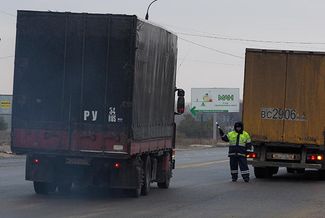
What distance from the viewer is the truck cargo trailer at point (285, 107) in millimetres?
20594

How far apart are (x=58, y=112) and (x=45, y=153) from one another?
809 millimetres

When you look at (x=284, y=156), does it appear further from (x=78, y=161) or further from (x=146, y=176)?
(x=78, y=161)

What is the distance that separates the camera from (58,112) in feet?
46.2

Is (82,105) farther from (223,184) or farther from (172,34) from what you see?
(223,184)

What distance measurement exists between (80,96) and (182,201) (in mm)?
2843

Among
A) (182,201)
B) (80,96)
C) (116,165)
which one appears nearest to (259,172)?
(182,201)

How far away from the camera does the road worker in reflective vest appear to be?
20.1 metres

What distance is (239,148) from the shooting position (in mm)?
20234

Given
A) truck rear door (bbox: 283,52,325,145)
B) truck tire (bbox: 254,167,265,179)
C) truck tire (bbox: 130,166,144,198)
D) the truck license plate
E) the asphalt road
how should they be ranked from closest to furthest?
the asphalt road < the truck license plate < truck tire (bbox: 130,166,144,198) < truck rear door (bbox: 283,52,325,145) < truck tire (bbox: 254,167,265,179)

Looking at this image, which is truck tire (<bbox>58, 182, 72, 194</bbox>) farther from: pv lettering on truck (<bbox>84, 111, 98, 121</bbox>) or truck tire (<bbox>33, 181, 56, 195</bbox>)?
pv lettering on truck (<bbox>84, 111, 98, 121</bbox>)

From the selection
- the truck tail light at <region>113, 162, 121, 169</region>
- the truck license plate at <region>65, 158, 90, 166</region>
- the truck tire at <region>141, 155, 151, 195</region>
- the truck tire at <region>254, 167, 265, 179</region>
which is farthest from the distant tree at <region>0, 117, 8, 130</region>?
the truck tail light at <region>113, 162, 121, 169</region>

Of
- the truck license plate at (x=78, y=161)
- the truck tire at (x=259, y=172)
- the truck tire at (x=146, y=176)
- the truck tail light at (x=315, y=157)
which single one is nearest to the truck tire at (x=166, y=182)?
the truck tire at (x=146, y=176)

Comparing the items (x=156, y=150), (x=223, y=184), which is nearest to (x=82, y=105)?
(x=156, y=150)

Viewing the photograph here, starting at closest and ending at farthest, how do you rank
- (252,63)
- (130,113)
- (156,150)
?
1. (130,113)
2. (156,150)
3. (252,63)
